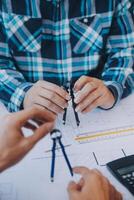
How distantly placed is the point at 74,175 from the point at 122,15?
646 mm

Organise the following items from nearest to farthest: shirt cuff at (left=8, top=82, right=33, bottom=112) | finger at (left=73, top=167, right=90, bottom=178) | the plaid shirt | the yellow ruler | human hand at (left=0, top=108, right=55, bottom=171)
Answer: human hand at (left=0, top=108, right=55, bottom=171), finger at (left=73, top=167, right=90, bottom=178), the yellow ruler, shirt cuff at (left=8, top=82, right=33, bottom=112), the plaid shirt

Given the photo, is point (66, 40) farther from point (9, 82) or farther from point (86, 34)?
point (9, 82)

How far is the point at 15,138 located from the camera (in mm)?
580

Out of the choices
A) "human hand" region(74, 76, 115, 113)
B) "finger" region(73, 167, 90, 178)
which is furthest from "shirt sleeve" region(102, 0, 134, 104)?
"finger" region(73, 167, 90, 178)

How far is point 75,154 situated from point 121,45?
1.65 feet

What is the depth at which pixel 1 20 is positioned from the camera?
1118 millimetres

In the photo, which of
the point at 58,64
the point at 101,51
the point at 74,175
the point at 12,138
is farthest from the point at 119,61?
the point at 12,138

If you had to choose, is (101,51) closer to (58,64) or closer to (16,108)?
(58,64)

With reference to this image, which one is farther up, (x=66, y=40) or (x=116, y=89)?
(x=66, y=40)

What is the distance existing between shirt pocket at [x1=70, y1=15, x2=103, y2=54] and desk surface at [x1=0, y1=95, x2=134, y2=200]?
0.28 meters

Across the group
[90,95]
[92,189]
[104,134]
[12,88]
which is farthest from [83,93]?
[92,189]

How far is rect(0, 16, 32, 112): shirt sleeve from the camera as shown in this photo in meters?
1.00

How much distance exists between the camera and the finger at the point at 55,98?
0.91 m

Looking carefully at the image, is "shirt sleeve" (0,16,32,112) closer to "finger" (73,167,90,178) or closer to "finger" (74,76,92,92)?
"finger" (74,76,92,92)
